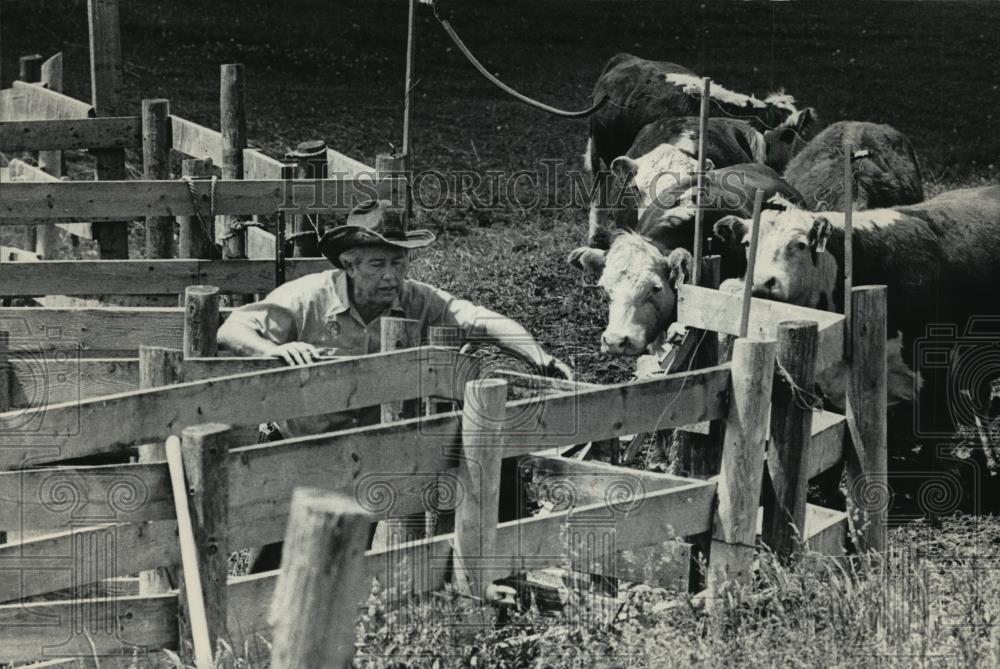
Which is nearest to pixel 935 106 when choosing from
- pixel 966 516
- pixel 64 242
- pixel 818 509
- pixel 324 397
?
pixel 64 242

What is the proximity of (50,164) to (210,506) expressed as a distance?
32.3 ft

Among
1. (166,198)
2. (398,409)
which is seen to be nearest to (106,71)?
(166,198)

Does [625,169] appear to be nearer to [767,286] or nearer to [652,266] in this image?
[652,266]

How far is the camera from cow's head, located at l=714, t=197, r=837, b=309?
28.9 ft

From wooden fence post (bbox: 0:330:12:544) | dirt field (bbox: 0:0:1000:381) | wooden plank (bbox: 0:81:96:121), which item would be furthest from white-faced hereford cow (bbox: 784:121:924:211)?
wooden fence post (bbox: 0:330:12:544)

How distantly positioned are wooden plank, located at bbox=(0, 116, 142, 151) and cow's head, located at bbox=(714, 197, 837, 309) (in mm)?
4795

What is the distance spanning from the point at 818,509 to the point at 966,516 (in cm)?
230

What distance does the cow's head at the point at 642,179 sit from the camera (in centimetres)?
1170

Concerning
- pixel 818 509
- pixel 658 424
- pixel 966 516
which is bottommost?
pixel 966 516

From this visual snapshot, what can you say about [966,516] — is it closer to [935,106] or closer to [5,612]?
[5,612]

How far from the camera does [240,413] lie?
4.79 meters

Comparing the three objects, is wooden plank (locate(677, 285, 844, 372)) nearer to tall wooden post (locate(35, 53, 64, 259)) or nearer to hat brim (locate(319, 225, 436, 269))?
hat brim (locate(319, 225, 436, 269))

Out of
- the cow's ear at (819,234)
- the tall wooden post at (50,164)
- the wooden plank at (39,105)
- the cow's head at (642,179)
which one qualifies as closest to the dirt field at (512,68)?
the cow's head at (642,179)

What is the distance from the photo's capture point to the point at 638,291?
369 inches
